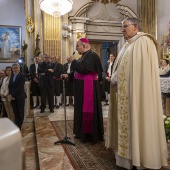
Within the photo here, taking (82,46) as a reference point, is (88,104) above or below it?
below

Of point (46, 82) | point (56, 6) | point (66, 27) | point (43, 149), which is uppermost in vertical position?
point (56, 6)

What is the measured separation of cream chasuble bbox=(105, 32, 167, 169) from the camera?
7.72 ft

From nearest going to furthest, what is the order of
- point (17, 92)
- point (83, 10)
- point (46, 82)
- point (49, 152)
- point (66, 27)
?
point (49, 152) → point (17, 92) → point (46, 82) → point (66, 27) → point (83, 10)

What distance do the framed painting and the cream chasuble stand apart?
11841 millimetres

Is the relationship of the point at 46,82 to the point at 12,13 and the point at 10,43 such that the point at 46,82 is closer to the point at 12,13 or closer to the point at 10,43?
the point at 10,43

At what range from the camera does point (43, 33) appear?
9297mm

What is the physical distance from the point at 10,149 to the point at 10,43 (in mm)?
13711

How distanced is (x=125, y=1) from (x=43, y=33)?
Result: 4.09 meters

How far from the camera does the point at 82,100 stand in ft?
12.5

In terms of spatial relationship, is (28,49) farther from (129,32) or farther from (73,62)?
(129,32)

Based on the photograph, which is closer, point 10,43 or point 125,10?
point 125,10

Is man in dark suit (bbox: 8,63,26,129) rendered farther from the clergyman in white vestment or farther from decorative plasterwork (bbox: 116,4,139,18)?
decorative plasterwork (bbox: 116,4,139,18)

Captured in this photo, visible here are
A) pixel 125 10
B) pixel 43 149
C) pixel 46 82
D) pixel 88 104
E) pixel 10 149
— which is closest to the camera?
pixel 10 149

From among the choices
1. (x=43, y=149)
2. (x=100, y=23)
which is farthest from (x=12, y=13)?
(x=43, y=149)
